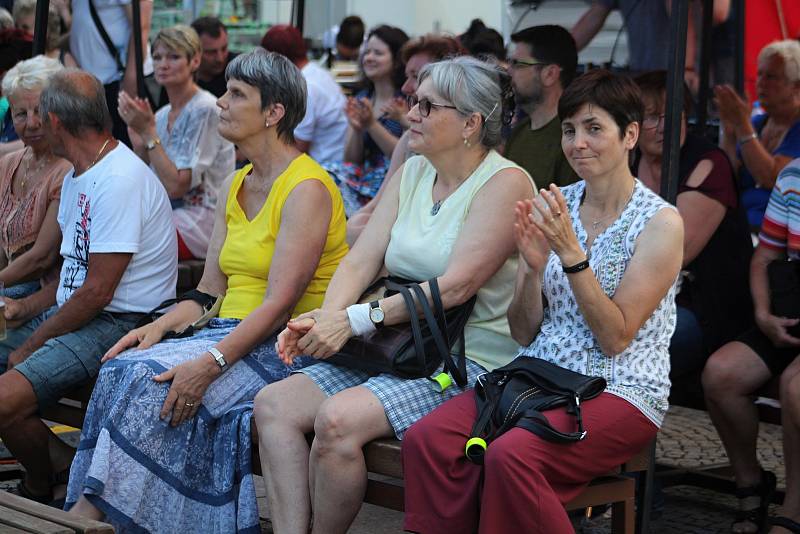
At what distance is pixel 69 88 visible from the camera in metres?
4.42

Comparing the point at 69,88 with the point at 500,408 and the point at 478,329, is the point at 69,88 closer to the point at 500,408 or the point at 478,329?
the point at 478,329

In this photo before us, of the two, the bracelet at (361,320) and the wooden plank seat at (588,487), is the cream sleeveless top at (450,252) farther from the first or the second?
the wooden plank seat at (588,487)

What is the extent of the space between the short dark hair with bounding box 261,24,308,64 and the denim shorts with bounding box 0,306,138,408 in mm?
3051

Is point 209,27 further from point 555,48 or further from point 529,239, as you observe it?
point 529,239

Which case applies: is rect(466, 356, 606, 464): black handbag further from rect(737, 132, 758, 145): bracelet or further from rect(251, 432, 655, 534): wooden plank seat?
rect(737, 132, 758, 145): bracelet

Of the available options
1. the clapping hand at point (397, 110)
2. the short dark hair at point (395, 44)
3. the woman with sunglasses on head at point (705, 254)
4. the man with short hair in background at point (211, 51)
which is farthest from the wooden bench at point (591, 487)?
the man with short hair in background at point (211, 51)

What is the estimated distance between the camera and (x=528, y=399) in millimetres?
3229

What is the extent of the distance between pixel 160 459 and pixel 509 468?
131cm

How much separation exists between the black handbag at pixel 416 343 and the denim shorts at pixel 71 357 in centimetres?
111

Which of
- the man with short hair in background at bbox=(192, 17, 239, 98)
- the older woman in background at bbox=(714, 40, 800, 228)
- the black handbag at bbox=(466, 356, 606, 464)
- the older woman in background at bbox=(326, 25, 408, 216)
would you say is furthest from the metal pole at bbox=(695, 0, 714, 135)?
the man with short hair in background at bbox=(192, 17, 239, 98)

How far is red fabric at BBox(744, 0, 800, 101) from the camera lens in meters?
8.07

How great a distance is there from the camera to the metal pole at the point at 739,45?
263 inches

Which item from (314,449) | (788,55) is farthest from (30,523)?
(788,55)

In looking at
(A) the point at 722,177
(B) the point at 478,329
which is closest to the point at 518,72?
(A) the point at 722,177
